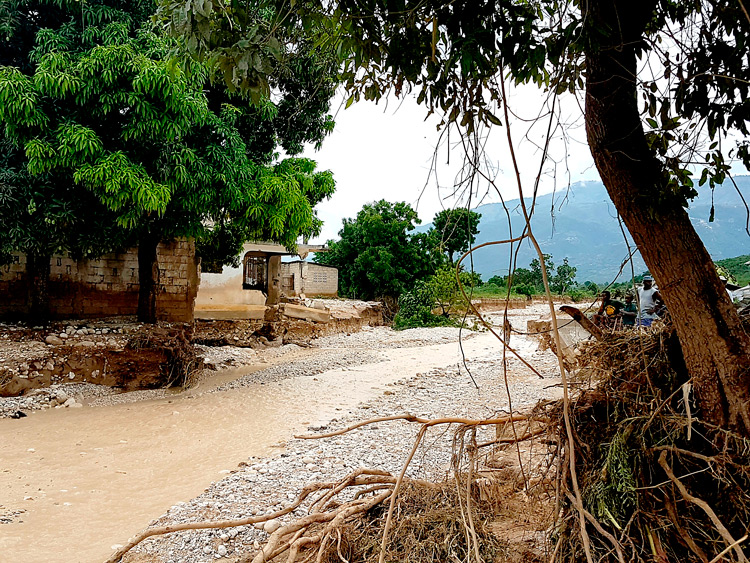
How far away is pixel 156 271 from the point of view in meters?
12.1

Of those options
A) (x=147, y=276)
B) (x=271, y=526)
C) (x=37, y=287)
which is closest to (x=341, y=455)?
(x=271, y=526)

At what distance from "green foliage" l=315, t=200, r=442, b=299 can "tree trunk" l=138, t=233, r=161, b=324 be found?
14364 millimetres

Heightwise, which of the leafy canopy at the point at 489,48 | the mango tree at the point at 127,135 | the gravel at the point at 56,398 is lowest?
the gravel at the point at 56,398

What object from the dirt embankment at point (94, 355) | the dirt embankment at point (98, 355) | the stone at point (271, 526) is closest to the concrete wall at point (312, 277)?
the dirt embankment at point (98, 355)

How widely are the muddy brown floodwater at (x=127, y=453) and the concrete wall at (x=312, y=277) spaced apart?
47.4ft

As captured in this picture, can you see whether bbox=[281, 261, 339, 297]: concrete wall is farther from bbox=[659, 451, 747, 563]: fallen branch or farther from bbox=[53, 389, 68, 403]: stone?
bbox=[659, 451, 747, 563]: fallen branch

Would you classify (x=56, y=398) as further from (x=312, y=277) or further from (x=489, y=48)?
(x=312, y=277)

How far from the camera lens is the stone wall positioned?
10812mm

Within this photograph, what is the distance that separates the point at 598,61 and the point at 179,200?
8.07 m

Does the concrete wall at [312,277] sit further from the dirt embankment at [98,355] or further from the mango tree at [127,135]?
the mango tree at [127,135]

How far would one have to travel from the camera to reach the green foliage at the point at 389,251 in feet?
83.3

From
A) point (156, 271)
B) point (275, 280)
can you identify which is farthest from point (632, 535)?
point (275, 280)

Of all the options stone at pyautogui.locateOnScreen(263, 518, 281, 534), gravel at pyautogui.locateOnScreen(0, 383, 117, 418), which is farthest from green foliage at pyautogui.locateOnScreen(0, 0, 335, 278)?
stone at pyautogui.locateOnScreen(263, 518, 281, 534)

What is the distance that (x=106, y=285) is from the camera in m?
11.9
